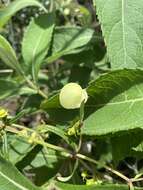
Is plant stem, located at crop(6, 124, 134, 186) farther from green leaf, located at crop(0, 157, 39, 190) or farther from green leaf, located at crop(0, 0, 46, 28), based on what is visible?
green leaf, located at crop(0, 0, 46, 28)

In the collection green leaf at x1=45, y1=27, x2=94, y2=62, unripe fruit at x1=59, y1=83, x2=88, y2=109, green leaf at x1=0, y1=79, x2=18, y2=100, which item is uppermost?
unripe fruit at x1=59, y1=83, x2=88, y2=109

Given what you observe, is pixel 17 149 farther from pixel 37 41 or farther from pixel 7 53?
pixel 37 41

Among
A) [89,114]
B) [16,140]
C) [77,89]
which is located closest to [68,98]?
[77,89]

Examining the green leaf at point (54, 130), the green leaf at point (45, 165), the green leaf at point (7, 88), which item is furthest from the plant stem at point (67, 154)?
the green leaf at point (7, 88)

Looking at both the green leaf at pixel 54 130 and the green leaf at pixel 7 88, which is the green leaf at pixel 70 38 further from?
the green leaf at pixel 54 130

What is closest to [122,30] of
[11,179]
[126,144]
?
[126,144]

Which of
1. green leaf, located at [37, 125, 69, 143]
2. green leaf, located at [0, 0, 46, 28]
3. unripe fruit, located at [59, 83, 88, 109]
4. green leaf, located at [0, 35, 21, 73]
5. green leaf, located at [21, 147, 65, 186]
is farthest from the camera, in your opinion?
green leaf, located at [0, 0, 46, 28]

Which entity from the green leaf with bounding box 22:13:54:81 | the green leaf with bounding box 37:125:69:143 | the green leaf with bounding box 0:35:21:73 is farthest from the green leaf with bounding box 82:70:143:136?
the green leaf with bounding box 22:13:54:81
